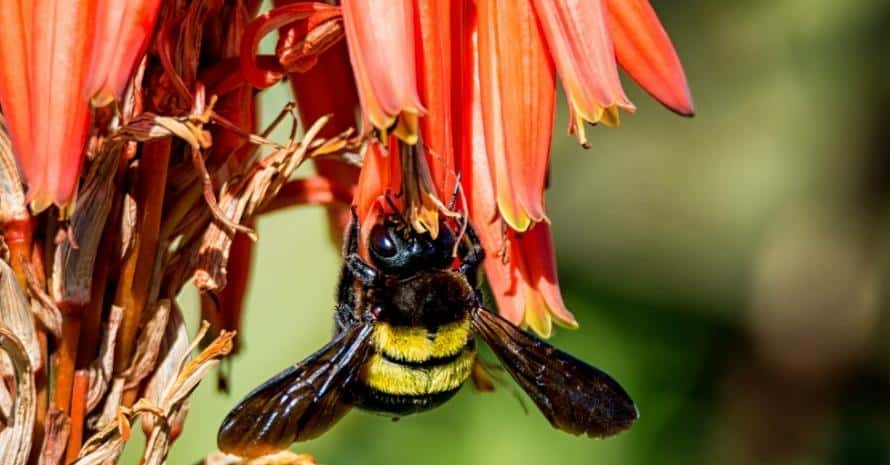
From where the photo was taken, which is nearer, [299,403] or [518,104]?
[518,104]

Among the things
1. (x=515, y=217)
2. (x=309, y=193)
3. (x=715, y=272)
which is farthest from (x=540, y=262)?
(x=715, y=272)

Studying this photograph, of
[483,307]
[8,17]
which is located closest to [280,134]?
[483,307]

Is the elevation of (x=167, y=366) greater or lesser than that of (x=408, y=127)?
lesser

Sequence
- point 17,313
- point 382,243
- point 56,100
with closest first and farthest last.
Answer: point 56,100
point 17,313
point 382,243

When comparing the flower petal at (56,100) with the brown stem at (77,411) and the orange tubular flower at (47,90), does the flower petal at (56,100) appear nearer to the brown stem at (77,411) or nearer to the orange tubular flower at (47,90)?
the orange tubular flower at (47,90)

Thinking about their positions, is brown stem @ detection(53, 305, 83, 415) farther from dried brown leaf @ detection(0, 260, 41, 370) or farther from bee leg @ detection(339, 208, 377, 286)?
bee leg @ detection(339, 208, 377, 286)

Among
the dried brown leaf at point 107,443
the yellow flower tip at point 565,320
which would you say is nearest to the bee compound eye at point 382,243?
the yellow flower tip at point 565,320

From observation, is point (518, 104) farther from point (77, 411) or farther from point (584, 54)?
point (77, 411)
